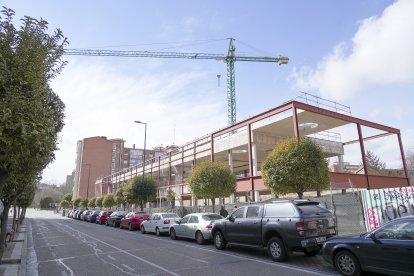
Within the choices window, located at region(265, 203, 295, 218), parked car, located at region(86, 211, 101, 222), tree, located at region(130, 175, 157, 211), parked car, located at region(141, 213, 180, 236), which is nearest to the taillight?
window, located at region(265, 203, 295, 218)

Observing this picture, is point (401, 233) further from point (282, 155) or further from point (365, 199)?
point (282, 155)

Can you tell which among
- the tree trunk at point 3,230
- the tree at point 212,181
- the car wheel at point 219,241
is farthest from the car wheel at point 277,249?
the tree at point 212,181

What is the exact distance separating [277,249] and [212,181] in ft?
41.8

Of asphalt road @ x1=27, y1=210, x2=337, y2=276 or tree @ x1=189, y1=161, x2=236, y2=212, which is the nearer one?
asphalt road @ x1=27, y1=210, x2=337, y2=276

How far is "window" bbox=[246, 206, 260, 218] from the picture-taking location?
1186 cm

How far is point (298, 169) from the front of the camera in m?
16.1

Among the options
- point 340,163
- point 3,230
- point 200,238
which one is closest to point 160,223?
point 200,238

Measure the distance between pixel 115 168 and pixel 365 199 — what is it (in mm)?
115181

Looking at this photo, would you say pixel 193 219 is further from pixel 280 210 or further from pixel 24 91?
pixel 24 91

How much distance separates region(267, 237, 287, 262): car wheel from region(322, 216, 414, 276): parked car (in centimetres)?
187

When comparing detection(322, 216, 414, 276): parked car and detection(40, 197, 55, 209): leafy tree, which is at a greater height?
detection(40, 197, 55, 209): leafy tree

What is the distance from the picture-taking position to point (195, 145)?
39.3 metres

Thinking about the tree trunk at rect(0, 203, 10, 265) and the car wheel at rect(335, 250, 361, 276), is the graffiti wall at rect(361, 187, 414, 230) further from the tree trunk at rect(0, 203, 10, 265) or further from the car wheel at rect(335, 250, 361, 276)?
the tree trunk at rect(0, 203, 10, 265)

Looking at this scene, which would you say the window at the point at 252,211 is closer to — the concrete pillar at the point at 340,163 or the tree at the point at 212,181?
the tree at the point at 212,181
